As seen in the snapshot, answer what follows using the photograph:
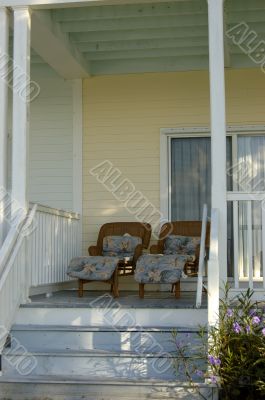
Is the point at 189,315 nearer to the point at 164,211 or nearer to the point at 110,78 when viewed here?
the point at 164,211

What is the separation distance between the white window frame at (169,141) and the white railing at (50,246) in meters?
1.08

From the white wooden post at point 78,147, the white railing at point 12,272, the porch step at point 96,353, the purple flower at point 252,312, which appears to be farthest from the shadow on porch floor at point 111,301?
the white wooden post at point 78,147

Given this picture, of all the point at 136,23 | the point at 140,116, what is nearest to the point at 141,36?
the point at 136,23

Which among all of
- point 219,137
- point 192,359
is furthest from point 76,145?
point 192,359

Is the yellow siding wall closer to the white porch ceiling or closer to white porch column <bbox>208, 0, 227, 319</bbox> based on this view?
the white porch ceiling

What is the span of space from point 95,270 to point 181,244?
1.32m

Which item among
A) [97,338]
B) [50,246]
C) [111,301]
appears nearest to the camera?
[97,338]

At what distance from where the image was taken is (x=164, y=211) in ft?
24.0

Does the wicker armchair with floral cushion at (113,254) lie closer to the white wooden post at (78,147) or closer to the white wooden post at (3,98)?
the white wooden post at (78,147)

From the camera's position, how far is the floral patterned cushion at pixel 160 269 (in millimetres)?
5504

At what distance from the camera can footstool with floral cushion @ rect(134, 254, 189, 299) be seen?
5.50 m

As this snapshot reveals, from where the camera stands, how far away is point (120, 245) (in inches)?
273

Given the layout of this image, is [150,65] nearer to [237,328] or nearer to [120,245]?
[120,245]

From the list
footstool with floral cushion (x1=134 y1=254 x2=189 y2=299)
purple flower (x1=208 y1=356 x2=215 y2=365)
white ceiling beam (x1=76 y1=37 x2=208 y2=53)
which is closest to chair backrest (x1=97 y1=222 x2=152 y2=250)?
footstool with floral cushion (x1=134 y1=254 x2=189 y2=299)
